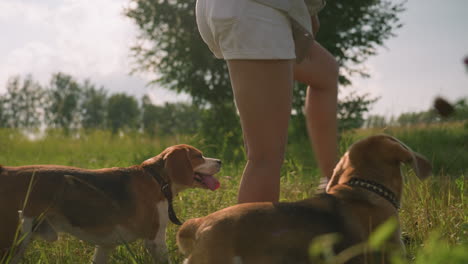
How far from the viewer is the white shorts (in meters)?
2.66

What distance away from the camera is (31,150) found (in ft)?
46.0

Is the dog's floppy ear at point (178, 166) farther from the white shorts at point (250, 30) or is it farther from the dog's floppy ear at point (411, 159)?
the dog's floppy ear at point (411, 159)

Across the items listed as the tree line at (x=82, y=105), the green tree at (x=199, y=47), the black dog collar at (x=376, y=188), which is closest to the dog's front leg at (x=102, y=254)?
the black dog collar at (x=376, y=188)

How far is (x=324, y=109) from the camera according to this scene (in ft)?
11.6

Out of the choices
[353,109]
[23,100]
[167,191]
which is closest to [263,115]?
[167,191]

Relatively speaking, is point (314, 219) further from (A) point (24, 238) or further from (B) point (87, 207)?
(A) point (24, 238)

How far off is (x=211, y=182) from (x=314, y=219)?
2.25 meters

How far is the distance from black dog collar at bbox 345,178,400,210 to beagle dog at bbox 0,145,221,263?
135 centimetres

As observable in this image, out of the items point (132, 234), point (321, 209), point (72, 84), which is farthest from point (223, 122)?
point (72, 84)

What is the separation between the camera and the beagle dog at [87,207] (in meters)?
3.15

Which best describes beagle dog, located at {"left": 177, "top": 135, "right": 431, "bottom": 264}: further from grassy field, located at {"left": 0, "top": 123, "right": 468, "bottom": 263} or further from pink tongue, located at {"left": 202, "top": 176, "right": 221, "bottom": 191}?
pink tongue, located at {"left": 202, "top": 176, "right": 221, "bottom": 191}

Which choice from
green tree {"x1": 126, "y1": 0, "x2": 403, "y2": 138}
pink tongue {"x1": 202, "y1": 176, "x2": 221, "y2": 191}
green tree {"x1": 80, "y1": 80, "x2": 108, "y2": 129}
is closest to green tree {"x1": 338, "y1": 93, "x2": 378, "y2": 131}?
green tree {"x1": 126, "y1": 0, "x2": 403, "y2": 138}

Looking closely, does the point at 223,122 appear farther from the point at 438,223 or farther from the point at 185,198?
the point at 438,223

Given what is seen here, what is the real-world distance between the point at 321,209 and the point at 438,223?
1.69 metres
